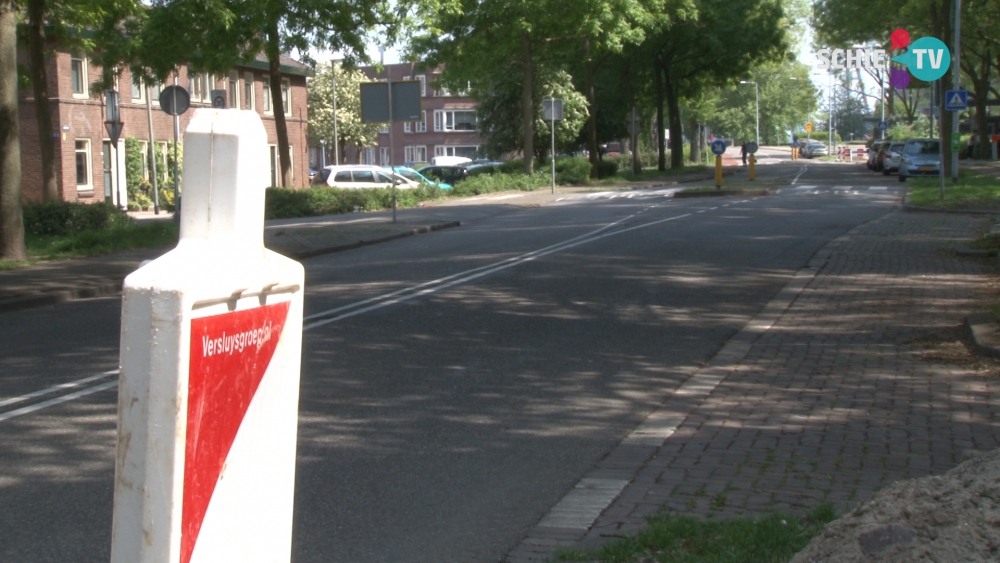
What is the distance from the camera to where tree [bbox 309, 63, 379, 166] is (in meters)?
73.8

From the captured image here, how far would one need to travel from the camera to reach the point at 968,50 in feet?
184

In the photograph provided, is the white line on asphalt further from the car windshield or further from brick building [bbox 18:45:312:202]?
the car windshield

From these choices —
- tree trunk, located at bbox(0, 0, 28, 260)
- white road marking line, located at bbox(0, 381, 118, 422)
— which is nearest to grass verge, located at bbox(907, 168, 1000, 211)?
tree trunk, located at bbox(0, 0, 28, 260)

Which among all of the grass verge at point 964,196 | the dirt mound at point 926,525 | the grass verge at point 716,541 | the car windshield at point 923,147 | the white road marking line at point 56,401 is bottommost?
the grass verge at point 716,541

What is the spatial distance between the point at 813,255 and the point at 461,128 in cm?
8681

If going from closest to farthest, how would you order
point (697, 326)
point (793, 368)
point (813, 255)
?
point (793, 368), point (697, 326), point (813, 255)

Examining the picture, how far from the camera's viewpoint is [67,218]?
69.4 ft

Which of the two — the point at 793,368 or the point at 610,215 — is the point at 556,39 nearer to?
the point at 610,215

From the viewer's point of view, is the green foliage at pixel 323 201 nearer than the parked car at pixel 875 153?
Yes

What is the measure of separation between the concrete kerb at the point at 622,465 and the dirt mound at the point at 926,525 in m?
1.26

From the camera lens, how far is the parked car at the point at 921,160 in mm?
39369

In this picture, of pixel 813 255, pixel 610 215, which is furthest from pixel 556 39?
pixel 813 255

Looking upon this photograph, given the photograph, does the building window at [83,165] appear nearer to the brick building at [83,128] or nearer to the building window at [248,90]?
the brick building at [83,128]

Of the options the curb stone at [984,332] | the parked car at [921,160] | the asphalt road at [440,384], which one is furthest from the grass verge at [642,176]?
the curb stone at [984,332]
